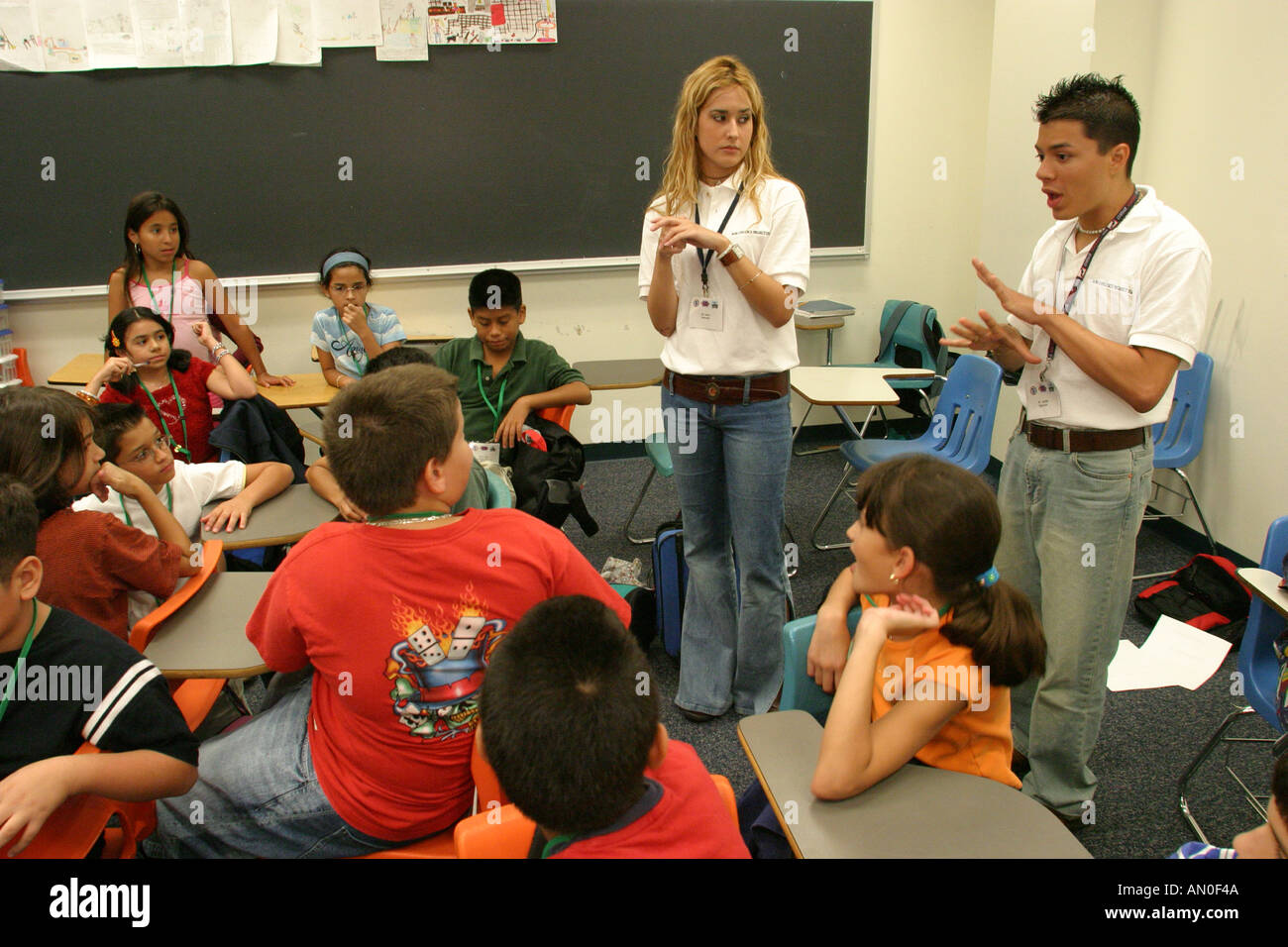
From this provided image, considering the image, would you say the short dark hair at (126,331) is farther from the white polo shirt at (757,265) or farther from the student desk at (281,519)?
the white polo shirt at (757,265)

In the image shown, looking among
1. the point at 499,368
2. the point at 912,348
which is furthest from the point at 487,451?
the point at 912,348

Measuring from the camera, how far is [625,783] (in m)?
0.93

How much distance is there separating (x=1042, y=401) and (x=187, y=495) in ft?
7.22

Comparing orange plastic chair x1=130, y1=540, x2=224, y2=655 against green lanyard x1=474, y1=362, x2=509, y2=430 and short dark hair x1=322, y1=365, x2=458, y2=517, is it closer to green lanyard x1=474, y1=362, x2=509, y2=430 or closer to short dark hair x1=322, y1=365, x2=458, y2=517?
short dark hair x1=322, y1=365, x2=458, y2=517

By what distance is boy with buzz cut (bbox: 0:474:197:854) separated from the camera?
119 cm

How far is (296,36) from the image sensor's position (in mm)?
3969

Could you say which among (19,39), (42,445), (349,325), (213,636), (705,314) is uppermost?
(19,39)

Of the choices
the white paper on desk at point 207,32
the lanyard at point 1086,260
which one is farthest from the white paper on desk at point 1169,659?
the white paper on desk at point 207,32

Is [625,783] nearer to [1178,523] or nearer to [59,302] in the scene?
[1178,523]

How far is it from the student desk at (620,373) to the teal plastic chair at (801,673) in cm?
191

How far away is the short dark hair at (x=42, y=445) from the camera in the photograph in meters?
A: 1.64

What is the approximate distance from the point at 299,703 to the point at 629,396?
359cm

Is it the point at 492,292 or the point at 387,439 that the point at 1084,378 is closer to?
the point at 387,439

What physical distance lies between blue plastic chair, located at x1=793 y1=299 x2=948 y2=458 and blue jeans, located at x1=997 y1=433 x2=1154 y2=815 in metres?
2.30
